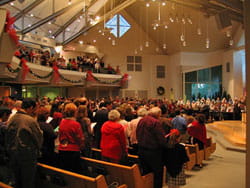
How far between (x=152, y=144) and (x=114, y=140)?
1.78 feet

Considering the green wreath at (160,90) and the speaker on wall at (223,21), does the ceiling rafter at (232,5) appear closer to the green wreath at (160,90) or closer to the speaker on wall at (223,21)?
the speaker on wall at (223,21)

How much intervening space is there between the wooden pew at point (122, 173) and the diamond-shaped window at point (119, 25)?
18.6 m

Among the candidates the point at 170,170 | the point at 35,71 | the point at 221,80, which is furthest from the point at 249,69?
the point at 221,80

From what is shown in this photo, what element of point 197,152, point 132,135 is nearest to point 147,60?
point 197,152

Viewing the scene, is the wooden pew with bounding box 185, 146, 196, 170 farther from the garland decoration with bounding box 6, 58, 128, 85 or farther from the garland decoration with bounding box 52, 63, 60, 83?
the garland decoration with bounding box 52, 63, 60, 83

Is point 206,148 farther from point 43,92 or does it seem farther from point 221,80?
point 43,92

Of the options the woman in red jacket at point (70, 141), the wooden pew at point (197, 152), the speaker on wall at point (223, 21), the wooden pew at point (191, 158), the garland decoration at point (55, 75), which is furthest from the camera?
the garland decoration at point (55, 75)

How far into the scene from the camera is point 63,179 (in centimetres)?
281

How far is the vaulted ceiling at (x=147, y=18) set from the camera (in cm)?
1198

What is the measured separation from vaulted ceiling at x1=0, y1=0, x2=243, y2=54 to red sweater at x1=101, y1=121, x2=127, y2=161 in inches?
317

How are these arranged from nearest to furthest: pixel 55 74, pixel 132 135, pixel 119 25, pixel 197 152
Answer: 1. pixel 132 135
2. pixel 197 152
3. pixel 55 74
4. pixel 119 25

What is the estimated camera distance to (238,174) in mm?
4875

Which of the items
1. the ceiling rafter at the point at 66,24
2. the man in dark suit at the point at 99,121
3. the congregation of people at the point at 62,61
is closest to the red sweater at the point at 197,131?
the man in dark suit at the point at 99,121

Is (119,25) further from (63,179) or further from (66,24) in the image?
(63,179)
